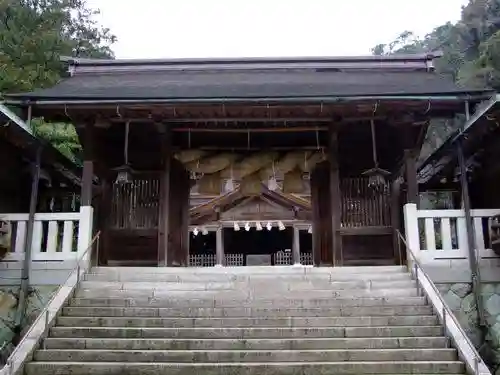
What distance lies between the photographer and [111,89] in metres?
10.3

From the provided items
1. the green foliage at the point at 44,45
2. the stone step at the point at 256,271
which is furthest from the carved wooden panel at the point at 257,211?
the stone step at the point at 256,271

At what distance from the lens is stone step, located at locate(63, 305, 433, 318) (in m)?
→ 6.98

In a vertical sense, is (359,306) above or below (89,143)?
below

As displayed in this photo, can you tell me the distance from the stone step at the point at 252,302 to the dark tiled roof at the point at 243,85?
343 cm

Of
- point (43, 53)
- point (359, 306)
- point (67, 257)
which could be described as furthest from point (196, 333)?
point (43, 53)

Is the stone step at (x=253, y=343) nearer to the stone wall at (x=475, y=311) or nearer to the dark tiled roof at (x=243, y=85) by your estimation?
the stone wall at (x=475, y=311)

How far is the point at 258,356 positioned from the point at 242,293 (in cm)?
160

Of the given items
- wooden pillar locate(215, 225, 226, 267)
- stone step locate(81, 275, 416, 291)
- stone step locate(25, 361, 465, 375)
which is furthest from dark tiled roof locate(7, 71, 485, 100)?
wooden pillar locate(215, 225, 226, 267)

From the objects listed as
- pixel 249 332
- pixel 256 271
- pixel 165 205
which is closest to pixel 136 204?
pixel 165 205

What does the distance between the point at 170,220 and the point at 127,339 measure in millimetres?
4689

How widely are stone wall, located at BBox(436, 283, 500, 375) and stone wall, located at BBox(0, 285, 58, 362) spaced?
6130mm

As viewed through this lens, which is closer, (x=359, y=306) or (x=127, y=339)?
(x=127, y=339)

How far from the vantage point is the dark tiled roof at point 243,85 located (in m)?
9.09

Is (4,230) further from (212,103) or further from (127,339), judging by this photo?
(212,103)
